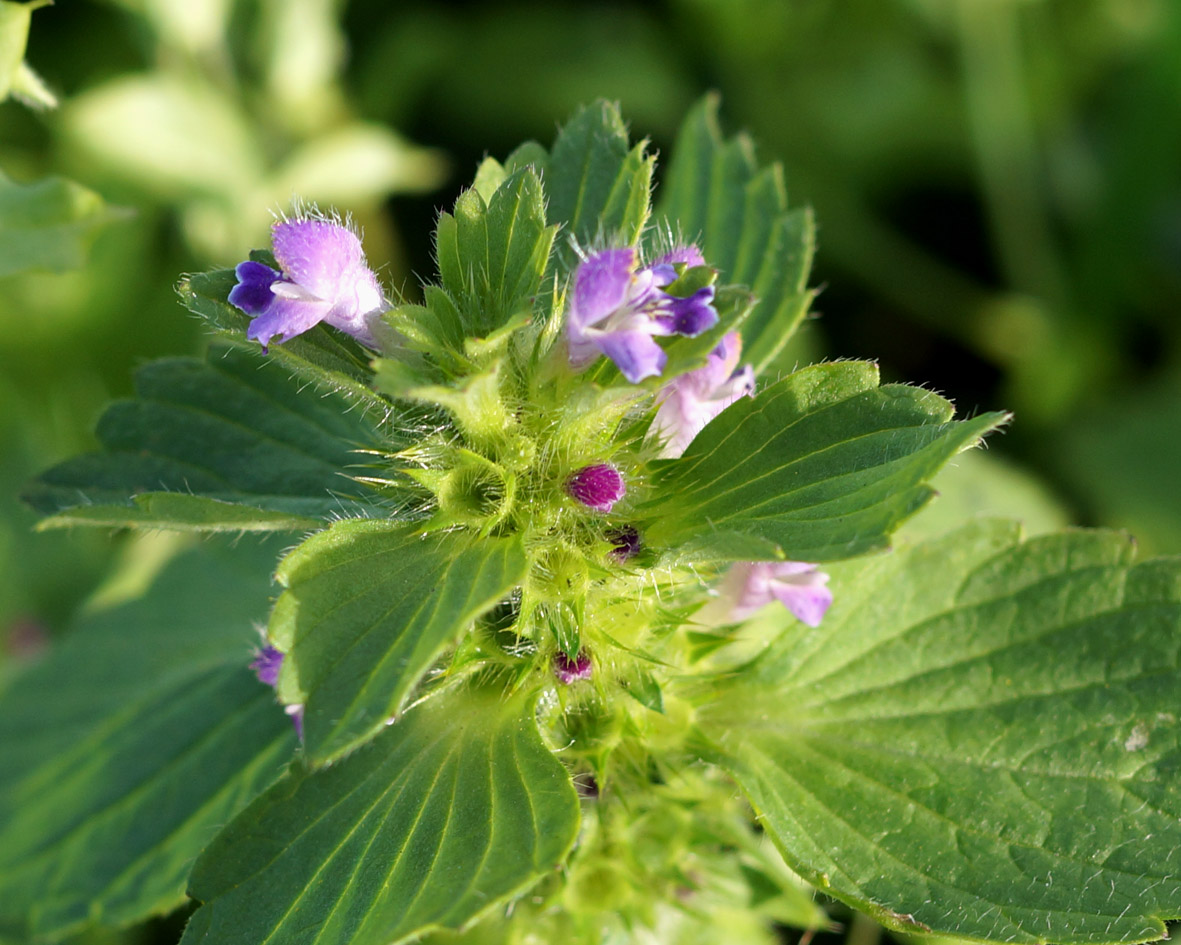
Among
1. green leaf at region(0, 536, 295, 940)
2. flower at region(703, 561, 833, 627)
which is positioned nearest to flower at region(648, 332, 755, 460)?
flower at region(703, 561, 833, 627)

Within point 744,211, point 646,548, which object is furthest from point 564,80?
point 646,548

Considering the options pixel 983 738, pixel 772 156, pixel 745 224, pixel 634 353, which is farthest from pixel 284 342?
pixel 772 156

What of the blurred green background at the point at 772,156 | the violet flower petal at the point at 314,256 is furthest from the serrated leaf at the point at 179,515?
the blurred green background at the point at 772,156

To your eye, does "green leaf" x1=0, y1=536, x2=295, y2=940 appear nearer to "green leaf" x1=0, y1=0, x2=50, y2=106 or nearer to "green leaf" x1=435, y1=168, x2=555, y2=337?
"green leaf" x1=435, y1=168, x2=555, y2=337

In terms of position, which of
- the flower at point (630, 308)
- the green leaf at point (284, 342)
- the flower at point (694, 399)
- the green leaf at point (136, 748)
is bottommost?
the green leaf at point (136, 748)

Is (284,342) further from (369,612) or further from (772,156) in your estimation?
(772,156)

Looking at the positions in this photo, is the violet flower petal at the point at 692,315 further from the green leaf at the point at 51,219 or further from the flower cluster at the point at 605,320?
the green leaf at the point at 51,219

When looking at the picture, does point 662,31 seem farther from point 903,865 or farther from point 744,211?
point 903,865

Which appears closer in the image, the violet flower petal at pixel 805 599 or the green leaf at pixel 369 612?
the green leaf at pixel 369 612
